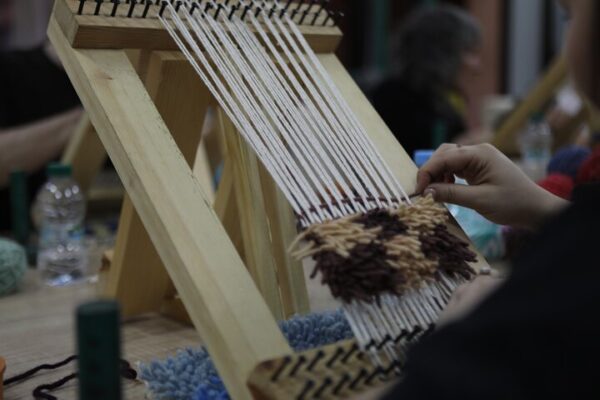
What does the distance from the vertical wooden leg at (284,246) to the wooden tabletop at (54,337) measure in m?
0.14

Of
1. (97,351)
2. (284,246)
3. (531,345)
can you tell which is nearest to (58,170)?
(284,246)

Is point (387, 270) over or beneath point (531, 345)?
over

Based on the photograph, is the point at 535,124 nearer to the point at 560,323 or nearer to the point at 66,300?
the point at 66,300

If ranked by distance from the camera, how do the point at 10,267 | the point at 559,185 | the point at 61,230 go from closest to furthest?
the point at 10,267 < the point at 559,185 < the point at 61,230

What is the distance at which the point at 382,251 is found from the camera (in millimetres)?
688

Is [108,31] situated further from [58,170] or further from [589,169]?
[589,169]

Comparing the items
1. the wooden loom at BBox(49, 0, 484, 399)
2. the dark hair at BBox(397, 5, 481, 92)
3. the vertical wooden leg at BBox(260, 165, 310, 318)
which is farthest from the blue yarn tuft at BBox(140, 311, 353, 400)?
the dark hair at BBox(397, 5, 481, 92)

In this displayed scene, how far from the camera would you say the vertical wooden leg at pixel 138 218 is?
0.90m

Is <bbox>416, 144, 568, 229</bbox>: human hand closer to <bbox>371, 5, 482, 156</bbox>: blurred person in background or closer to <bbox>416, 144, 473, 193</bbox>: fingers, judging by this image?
<bbox>416, 144, 473, 193</bbox>: fingers

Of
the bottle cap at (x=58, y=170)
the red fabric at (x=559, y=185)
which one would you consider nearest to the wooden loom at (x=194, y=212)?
the bottle cap at (x=58, y=170)

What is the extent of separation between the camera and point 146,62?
901mm

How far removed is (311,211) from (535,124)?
1.63m

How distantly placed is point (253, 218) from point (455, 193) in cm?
25

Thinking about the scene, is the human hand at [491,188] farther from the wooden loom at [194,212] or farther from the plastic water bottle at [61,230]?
the plastic water bottle at [61,230]
